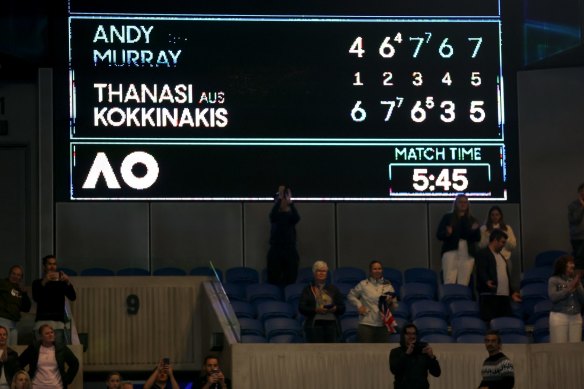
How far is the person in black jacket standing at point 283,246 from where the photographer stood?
17969 millimetres

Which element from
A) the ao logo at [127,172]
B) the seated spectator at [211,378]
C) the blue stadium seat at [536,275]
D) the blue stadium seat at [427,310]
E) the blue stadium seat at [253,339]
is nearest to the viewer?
the seated spectator at [211,378]

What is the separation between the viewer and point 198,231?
1922 centimetres

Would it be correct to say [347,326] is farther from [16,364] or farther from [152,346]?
[16,364]

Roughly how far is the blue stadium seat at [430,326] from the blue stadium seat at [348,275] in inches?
83.7

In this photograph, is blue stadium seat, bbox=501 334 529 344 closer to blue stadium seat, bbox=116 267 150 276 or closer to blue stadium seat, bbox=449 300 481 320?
blue stadium seat, bbox=449 300 481 320

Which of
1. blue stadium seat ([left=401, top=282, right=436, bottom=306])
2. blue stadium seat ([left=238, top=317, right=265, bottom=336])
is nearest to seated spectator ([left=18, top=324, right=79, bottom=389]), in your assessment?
blue stadium seat ([left=238, top=317, right=265, bottom=336])

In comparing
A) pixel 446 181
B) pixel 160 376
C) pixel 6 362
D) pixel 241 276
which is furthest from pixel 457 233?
pixel 6 362

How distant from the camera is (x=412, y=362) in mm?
13438

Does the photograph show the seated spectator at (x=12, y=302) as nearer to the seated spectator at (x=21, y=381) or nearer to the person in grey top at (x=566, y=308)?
the seated spectator at (x=21, y=381)

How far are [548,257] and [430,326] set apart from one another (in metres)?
3.53

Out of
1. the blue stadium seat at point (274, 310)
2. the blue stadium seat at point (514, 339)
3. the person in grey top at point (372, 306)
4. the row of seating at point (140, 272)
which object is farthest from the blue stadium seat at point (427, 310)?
the row of seating at point (140, 272)

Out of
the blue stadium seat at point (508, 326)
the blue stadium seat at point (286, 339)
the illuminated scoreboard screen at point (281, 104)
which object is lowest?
the blue stadium seat at point (286, 339)

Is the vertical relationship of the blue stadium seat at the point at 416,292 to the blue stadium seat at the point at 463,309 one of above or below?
above

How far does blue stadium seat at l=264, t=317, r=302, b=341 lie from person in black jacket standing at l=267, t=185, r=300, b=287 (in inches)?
77.6
